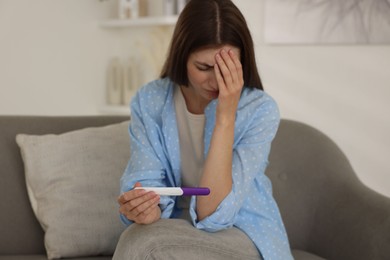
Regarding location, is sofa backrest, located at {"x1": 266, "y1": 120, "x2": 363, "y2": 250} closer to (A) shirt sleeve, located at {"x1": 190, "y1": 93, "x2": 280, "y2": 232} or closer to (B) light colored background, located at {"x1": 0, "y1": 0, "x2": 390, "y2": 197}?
(B) light colored background, located at {"x1": 0, "y1": 0, "x2": 390, "y2": 197}

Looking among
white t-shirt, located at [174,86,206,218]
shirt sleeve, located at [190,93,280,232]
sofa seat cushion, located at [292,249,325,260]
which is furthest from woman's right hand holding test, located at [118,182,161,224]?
sofa seat cushion, located at [292,249,325,260]

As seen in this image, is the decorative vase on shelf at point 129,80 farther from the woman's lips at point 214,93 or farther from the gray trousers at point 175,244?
the gray trousers at point 175,244

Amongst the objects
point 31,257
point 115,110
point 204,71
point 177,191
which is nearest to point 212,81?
point 204,71

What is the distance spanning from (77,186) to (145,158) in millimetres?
382

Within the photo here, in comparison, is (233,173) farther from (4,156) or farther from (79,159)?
(4,156)

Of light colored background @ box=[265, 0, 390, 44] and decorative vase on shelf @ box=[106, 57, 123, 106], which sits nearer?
light colored background @ box=[265, 0, 390, 44]

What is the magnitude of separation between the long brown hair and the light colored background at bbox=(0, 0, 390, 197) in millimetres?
928

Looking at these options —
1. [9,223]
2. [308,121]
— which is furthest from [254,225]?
[308,121]

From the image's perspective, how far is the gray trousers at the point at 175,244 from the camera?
1415mm

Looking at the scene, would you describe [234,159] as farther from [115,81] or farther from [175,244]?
[115,81]

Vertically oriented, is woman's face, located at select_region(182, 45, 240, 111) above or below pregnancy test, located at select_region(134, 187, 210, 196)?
above

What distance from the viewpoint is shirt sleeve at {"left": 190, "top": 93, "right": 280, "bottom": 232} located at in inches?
62.0

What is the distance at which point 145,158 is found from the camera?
5.70ft

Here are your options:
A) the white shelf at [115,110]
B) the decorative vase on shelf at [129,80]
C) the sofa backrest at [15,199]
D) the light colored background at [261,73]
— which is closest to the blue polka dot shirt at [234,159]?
the sofa backrest at [15,199]
